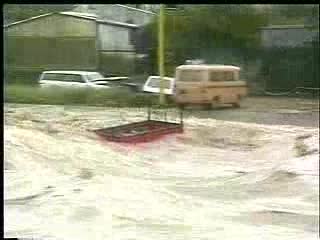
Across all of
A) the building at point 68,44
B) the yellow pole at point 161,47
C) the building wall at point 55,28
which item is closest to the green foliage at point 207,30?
the yellow pole at point 161,47

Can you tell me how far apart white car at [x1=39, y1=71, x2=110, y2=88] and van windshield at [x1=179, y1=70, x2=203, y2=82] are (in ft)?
0.86

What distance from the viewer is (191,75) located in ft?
6.91

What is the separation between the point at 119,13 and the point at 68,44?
20 cm

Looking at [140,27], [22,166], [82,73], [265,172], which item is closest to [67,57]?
[82,73]

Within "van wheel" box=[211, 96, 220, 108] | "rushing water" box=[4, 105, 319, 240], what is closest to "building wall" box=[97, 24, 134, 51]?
"rushing water" box=[4, 105, 319, 240]

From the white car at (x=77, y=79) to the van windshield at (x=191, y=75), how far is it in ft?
0.86

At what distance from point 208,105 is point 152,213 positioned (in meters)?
0.39

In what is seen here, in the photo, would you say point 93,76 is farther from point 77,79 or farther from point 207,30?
point 207,30

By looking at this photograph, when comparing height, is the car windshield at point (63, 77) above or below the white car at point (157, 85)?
above

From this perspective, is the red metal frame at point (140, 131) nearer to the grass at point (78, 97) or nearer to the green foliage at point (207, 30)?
the grass at point (78, 97)

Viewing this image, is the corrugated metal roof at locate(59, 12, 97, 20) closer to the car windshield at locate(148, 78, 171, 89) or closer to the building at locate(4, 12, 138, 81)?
the building at locate(4, 12, 138, 81)

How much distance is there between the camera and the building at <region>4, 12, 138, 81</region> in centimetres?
219

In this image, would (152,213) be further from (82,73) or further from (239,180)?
(82,73)

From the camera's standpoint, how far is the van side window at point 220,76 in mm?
2090
